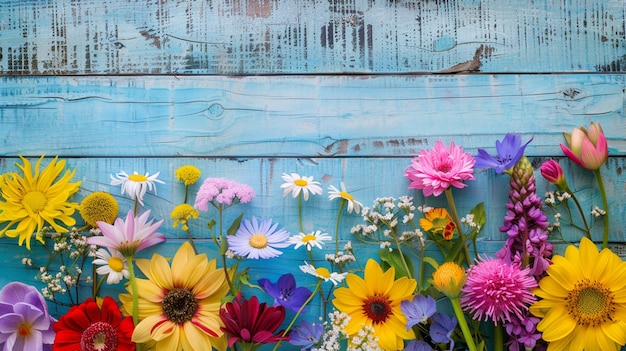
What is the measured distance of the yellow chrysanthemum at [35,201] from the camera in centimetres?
94

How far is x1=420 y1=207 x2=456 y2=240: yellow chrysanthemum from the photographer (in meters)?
0.92

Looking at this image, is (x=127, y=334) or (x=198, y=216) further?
(x=198, y=216)

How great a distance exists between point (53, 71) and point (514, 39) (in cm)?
87

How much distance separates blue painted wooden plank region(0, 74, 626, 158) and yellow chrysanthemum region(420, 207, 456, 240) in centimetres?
12

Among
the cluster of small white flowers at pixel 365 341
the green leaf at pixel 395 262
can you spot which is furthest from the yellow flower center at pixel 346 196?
the cluster of small white flowers at pixel 365 341

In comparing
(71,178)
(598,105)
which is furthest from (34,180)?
(598,105)

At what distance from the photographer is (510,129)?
99 cm

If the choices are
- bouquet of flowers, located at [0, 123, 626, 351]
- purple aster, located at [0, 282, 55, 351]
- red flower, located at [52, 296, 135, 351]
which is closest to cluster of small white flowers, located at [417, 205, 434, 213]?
bouquet of flowers, located at [0, 123, 626, 351]

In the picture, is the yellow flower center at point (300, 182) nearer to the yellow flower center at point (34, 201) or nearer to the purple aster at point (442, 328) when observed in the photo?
the purple aster at point (442, 328)

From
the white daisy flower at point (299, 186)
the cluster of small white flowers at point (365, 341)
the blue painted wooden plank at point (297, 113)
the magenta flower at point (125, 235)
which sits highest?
the blue painted wooden plank at point (297, 113)

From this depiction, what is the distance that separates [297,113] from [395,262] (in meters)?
0.32

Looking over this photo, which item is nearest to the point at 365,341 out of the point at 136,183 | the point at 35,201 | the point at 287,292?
the point at 287,292

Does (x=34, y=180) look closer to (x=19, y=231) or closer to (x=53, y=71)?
(x=19, y=231)

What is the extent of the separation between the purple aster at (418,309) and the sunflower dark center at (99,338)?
47 cm
